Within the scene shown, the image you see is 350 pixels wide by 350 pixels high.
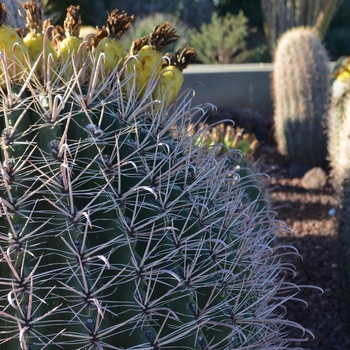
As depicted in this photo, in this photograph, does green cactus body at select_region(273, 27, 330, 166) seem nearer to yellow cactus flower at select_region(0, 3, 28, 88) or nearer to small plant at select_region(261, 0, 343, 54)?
yellow cactus flower at select_region(0, 3, 28, 88)

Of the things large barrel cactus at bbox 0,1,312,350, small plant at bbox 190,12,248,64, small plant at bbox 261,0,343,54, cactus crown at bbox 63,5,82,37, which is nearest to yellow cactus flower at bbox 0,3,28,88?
large barrel cactus at bbox 0,1,312,350

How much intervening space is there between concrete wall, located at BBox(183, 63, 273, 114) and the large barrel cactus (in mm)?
5742

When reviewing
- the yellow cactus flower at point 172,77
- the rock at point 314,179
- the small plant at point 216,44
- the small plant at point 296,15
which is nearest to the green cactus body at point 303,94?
the rock at point 314,179

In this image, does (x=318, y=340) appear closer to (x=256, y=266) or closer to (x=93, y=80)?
(x=256, y=266)

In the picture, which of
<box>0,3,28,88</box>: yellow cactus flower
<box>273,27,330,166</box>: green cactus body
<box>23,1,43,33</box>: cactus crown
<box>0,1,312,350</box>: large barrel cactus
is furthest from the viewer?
<box>273,27,330,166</box>: green cactus body

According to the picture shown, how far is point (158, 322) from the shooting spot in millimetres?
1214

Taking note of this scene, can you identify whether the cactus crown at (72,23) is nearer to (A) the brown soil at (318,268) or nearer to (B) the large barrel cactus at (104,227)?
(B) the large barrel cactus at (104,227)

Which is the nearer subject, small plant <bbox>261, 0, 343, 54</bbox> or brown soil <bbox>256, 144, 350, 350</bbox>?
brown soil <bbox>256, 144, 350, 350</bbox>

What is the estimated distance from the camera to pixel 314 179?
225 inches

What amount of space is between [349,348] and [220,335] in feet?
5.82

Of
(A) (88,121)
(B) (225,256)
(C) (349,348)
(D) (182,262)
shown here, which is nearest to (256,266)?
(B) (225,256)

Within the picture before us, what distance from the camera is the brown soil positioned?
2.97m

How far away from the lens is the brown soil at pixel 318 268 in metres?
2.97

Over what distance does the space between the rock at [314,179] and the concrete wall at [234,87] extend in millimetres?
1816
